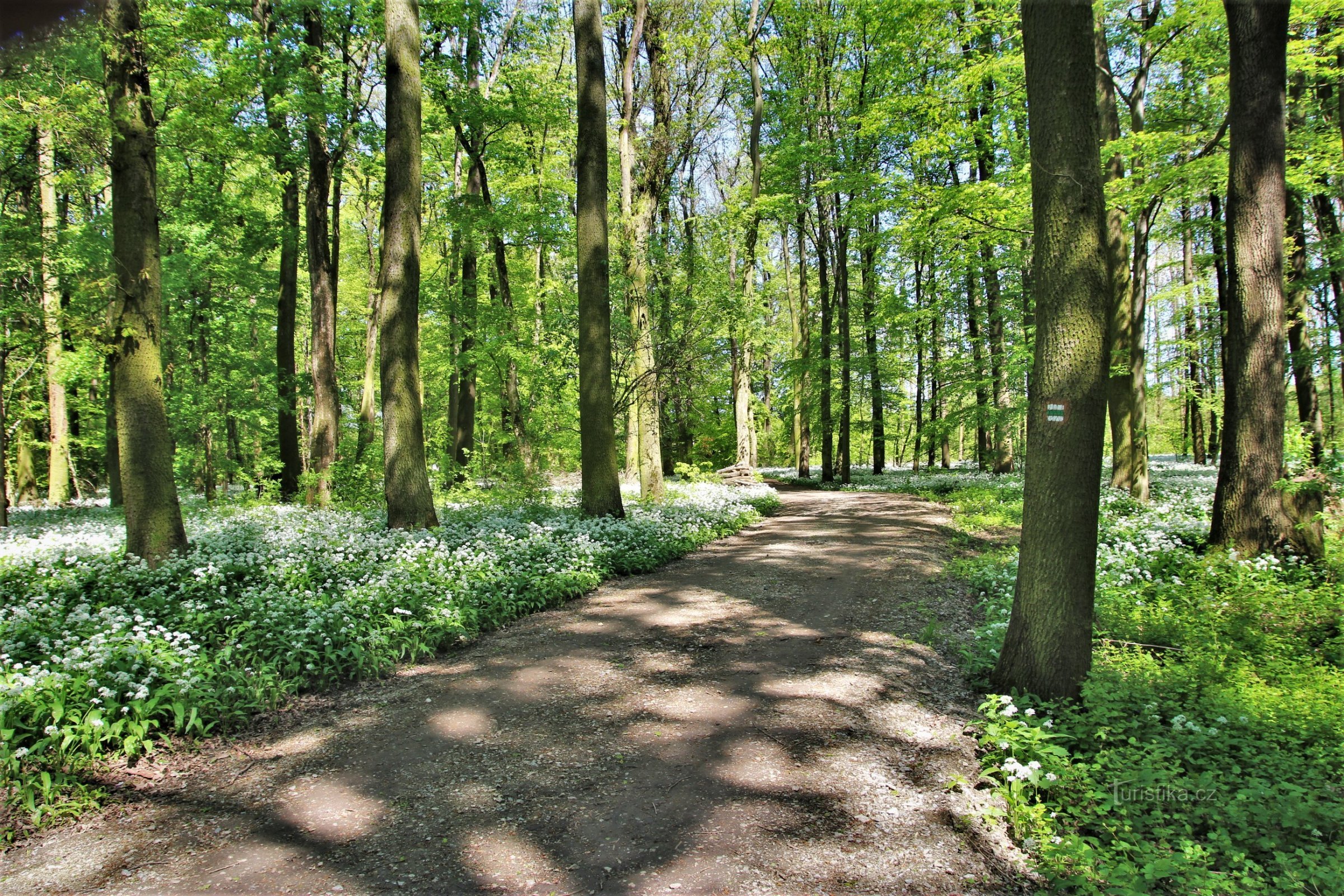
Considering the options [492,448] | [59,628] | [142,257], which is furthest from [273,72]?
[59,628]

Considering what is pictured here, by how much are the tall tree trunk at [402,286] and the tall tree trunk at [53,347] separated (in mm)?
8284

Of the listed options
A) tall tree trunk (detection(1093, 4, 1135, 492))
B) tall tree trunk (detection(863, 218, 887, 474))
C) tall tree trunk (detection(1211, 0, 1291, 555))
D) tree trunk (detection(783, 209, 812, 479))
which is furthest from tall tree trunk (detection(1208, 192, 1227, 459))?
tree trunk (detection(783, 209, 812, 479))

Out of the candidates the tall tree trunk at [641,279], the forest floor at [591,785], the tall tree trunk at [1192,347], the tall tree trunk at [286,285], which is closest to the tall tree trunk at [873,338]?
the tall tree trunk at [1192,347]

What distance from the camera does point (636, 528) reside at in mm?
10766

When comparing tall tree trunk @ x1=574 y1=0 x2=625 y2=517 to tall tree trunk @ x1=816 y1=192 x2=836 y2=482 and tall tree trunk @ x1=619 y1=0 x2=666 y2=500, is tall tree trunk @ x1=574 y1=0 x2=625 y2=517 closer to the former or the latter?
tall tree trunk @ x1=619 y1=0 x2=666 y2=500

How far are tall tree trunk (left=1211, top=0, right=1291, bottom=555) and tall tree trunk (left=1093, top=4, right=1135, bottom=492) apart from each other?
15.4 ft

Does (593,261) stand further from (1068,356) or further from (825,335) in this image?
(825,335)

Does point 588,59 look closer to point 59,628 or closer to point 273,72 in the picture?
point 273,72

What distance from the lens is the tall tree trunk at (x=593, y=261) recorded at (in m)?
11.1

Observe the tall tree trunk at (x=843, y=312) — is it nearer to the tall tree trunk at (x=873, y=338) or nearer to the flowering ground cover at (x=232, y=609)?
the tall tree trunk at (x=873, y=338)

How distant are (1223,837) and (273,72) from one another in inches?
639

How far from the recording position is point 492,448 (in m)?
16.0

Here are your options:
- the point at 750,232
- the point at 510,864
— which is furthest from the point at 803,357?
the point at 510,864

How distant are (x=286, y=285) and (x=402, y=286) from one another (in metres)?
8.38
